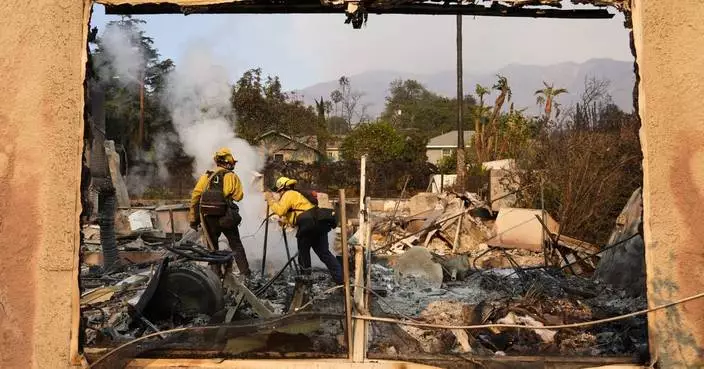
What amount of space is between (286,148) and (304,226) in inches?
1044

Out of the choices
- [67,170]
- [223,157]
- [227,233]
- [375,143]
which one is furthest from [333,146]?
[67,170]

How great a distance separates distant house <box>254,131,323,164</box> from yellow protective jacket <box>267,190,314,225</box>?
2373 centimetres

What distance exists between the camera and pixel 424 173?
27891 mm

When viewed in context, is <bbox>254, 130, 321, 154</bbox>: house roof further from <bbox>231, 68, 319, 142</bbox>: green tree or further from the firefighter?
the firefighter

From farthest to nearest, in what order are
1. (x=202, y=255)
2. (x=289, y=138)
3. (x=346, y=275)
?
(x=289, y=138)
(x=202, y=255)
(x=346, y=275)

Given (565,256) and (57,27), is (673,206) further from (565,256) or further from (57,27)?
(565,256)

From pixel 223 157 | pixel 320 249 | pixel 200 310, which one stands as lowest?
pixel 200 310

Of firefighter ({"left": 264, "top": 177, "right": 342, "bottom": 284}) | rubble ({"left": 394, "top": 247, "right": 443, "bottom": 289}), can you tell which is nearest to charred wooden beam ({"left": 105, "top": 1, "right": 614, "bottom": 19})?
firefighter ({"left": 264, "top": 177, "right": 342, "bottom": 284})

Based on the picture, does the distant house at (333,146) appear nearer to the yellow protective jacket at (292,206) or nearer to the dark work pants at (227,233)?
the dark work pants at (227,233)

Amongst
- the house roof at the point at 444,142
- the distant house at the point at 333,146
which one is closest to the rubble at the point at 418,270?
the distant house at the point at 333,146

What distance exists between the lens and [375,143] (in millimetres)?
31594

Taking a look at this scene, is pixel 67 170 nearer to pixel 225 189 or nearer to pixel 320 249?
pixel 320 249

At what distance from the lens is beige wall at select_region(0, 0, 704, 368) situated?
3.26m

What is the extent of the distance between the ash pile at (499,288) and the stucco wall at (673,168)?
0.30m
